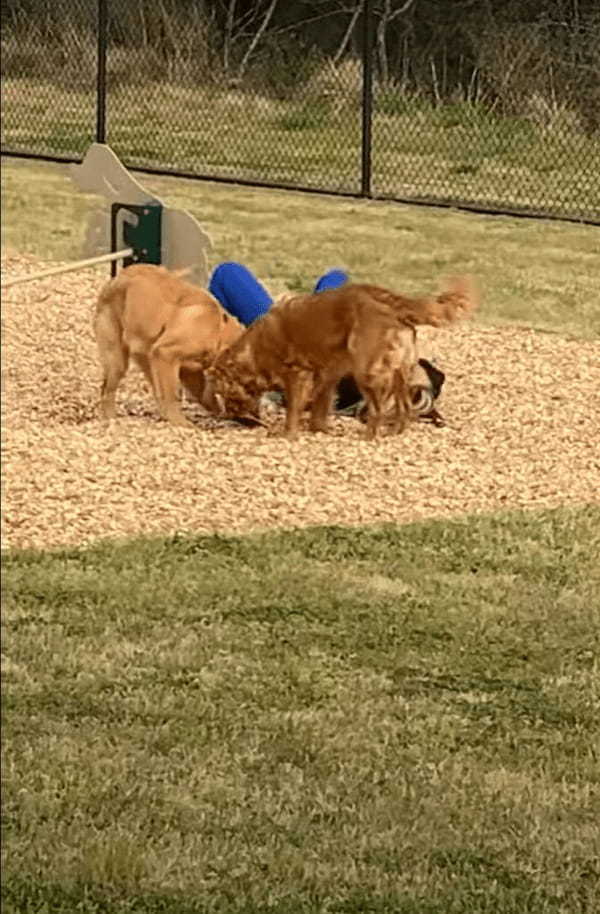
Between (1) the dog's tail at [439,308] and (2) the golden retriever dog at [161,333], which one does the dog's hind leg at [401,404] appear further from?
(1) the dog's tail at [439,308]

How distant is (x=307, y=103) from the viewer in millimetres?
6602

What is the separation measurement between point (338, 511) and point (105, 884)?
2550mm

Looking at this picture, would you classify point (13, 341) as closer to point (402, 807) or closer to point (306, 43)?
point (306, 43)

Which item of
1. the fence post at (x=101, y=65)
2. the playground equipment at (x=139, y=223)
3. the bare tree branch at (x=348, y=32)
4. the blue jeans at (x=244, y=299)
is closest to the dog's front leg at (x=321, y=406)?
the blue jeans at (x=244, y=299)

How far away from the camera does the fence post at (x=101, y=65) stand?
165 inches

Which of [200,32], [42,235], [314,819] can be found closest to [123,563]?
[200,32]

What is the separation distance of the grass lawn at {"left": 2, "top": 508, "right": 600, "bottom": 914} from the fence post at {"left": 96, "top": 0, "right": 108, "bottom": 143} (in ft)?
3.36

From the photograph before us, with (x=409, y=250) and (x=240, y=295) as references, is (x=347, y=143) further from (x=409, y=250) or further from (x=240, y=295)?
(x=240, y=295)

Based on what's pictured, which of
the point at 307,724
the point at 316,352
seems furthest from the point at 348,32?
the point at 307,724

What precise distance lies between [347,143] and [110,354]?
3.56 m

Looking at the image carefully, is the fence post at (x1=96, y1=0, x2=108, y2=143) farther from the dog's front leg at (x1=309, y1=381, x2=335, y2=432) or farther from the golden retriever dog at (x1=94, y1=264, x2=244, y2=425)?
the dog's front leg at (x1=309, y1=381, x2=335, y2=432)

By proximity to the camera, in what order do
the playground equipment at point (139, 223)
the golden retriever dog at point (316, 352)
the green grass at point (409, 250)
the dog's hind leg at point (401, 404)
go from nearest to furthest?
the playground equipment at point (139, 223), the golden retriever dog at point (316, 352), the dog's hind leg at point (401, 404), the green grass at point (409, 250)

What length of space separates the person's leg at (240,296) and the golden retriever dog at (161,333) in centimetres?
59

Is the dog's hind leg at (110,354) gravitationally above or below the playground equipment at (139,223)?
below
